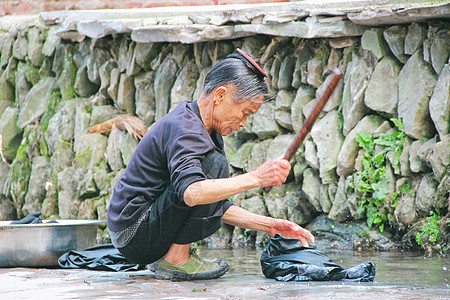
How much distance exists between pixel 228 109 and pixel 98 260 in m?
1.59

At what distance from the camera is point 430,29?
602 cm

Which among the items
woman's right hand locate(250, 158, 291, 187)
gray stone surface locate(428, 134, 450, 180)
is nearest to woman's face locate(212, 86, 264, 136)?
woman's right hand locate(250, 158, 291, 187)

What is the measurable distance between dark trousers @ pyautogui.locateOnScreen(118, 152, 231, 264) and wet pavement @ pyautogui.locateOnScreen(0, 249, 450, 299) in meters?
0.22

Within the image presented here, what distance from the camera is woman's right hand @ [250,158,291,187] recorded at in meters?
3.08

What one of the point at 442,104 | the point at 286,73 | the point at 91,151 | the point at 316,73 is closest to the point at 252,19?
the point at 286,73

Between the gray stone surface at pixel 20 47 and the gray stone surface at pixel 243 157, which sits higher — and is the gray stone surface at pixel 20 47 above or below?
above

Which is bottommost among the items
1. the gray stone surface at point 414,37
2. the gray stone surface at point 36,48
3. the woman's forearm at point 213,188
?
the woman's forearm at point 213,188

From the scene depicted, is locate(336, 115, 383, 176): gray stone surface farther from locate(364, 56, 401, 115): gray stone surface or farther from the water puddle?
the water puddle

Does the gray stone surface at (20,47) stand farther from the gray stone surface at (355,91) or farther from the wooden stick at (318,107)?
the wooden stick at (318,107)

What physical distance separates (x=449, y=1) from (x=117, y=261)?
12.4 ft

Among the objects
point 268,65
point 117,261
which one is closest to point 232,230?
point 268,65

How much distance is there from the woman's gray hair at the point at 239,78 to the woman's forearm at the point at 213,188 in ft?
1.78

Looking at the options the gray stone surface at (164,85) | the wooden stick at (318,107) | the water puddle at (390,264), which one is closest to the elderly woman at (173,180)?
the wooden stick at (318,107)

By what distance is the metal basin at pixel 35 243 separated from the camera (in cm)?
433
